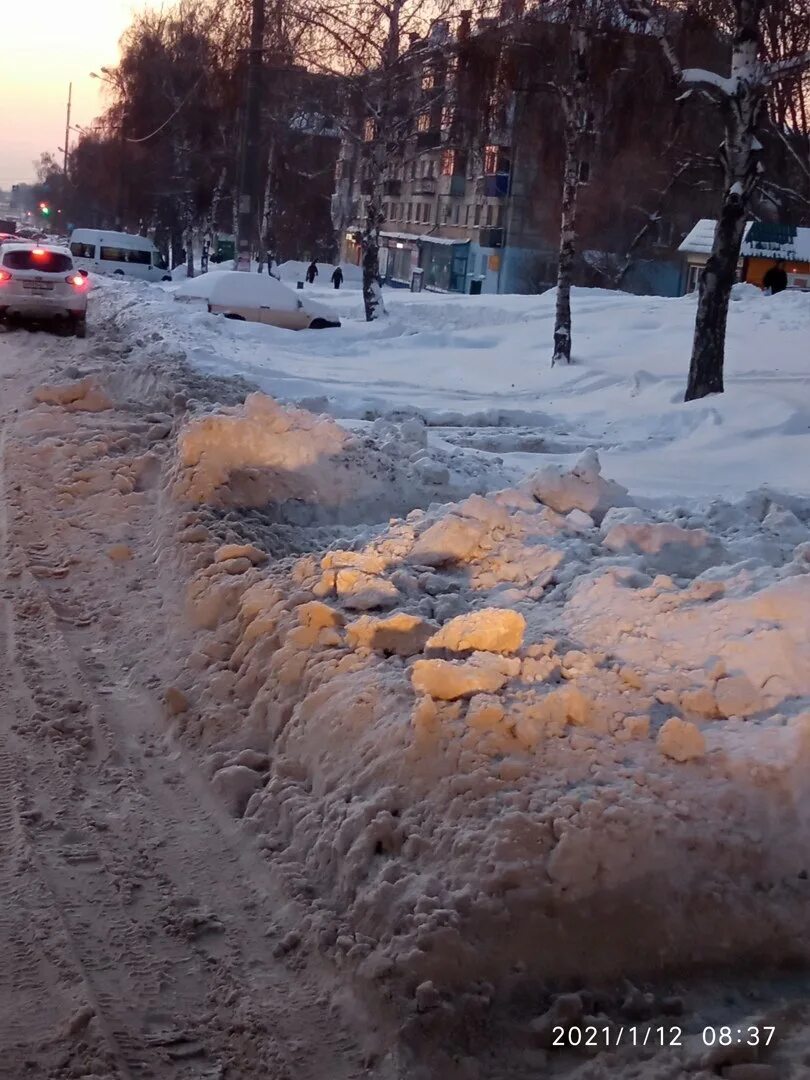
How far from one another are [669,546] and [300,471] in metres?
3.06

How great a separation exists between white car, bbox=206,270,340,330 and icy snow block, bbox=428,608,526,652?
19.4 metres

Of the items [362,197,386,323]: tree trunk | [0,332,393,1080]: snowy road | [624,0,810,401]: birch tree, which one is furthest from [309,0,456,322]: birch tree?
[0,332,393,1080]: snowy road

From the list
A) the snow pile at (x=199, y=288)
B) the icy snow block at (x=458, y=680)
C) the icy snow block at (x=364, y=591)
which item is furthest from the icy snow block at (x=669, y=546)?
the snow pile at (x=199, y=288)

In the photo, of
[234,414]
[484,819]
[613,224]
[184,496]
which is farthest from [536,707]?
[613,224]

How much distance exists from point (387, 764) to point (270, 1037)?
3.79 ft

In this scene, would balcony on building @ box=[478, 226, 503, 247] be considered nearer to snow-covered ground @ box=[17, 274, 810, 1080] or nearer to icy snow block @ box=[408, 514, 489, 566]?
snow-covered ground @ box=[17, 274, 810, 1080]

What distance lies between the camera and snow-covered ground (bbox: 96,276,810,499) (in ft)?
34.1

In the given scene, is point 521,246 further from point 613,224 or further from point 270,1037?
point 270,1037

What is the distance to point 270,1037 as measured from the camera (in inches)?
127

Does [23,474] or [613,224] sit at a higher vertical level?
[613,224]

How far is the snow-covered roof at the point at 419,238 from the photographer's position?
194ft

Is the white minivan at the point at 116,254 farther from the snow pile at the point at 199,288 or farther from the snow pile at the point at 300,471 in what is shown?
the snow pile at the point at 300,471

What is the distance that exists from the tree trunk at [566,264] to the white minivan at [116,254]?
22.8 metres

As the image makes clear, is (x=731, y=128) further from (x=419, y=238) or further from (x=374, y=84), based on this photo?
(x=419, y=238)
